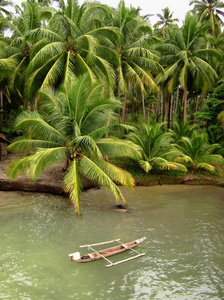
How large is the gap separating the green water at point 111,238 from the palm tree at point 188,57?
1065 cm

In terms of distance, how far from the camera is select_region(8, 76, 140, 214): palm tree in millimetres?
11547

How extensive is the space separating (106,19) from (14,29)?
19.5 ft

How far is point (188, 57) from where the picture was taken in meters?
22.2

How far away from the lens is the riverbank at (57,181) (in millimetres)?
14492

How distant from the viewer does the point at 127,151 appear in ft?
40.3

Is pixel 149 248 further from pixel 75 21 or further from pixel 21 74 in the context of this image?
pixel 21 74

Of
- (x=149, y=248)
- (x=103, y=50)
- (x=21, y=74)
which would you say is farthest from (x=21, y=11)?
(x=149, y=248)

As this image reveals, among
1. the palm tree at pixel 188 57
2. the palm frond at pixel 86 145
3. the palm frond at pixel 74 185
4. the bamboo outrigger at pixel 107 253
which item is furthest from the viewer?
the palm tree at pixel 188 57

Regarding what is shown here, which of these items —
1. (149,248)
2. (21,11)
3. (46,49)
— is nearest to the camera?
(149,248)

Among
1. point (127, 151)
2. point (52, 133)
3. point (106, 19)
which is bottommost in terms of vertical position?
point (127, 151)

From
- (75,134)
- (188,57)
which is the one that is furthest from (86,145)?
(188,57)

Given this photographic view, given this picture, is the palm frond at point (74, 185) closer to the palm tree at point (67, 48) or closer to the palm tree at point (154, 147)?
the palm tree at point (67, 48)

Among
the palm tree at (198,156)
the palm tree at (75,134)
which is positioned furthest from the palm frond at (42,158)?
the palm tree at (198,156)

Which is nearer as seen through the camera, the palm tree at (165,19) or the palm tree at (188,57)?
the palm tree at (188,57)
